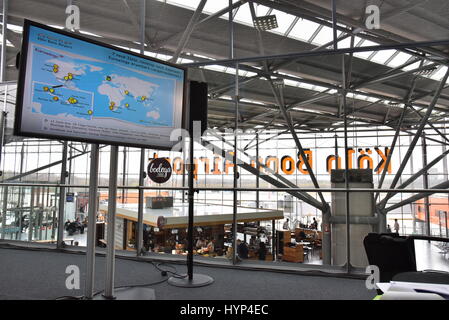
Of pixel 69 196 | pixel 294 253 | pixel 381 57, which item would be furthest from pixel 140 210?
pixel 294 253

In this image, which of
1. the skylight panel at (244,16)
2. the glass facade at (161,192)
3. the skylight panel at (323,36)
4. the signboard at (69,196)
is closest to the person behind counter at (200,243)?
the glass facade at (161,192)

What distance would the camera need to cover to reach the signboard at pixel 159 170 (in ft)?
13.7

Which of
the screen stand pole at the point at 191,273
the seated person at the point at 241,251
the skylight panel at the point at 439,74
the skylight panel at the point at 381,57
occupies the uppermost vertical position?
the skylight panel at the point at 381,57

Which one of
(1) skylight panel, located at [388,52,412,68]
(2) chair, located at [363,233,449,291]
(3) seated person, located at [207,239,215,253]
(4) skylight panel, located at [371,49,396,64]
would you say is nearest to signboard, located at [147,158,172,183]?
(2) chair, located at [363,233,449,291]

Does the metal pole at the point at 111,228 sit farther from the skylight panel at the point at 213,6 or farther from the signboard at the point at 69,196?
the skylight panel at the point at 213,6

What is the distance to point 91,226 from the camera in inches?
95.0

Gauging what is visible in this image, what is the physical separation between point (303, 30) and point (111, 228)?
633 centimetres

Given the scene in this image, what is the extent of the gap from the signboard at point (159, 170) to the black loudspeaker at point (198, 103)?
126 centimetres

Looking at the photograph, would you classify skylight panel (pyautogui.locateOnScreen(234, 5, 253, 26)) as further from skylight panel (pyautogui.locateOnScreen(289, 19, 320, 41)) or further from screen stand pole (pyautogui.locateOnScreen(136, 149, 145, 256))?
screen stand pole (pyautogui.locateOnScreen(136, 149, 145, 256))

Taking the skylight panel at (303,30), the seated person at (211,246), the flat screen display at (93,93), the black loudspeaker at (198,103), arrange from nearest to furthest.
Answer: the flat screen display at (93,93) < the black loudspeaker at (198,103) < the skylight panel at (303,30) < the seated person at (211,246)

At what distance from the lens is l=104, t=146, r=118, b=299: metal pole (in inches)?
92.7

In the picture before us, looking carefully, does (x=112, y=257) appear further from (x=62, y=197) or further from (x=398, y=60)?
(x=398, y=60)

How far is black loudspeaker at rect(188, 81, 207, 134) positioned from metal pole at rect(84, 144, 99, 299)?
1.16 meters
